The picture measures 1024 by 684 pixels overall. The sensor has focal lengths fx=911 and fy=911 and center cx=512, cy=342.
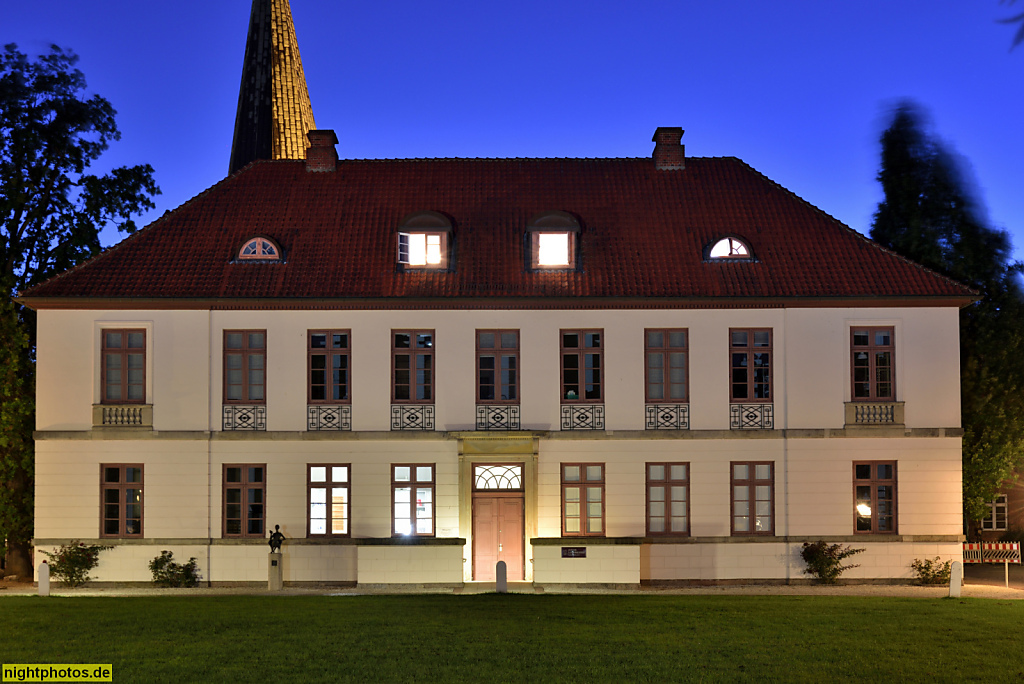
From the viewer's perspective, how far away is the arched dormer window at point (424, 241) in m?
23.6

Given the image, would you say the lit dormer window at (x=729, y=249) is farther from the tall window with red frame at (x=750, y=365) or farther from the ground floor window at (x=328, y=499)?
the ground floor window at (x=328, y=499)

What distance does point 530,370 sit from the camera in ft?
74.9

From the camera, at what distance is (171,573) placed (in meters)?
22.1

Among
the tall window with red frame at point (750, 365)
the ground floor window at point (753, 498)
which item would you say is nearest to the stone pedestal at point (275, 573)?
the ground floor window at point (753, 498)

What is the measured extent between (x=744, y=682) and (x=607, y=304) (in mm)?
11411

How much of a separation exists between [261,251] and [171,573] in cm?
829

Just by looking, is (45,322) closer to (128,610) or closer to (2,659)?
(128,610)

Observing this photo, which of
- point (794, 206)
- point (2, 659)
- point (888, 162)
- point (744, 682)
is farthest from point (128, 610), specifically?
point (888, 162)

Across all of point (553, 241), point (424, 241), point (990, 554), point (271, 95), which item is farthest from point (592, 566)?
point (271, 95)

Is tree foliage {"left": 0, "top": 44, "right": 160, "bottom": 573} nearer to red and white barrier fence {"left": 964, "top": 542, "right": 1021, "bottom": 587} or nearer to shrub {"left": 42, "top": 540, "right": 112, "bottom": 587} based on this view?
shrub {"left": 42, "top": 540, "right": 112, "bottom": 587}

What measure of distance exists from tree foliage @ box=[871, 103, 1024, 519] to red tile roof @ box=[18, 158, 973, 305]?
17.3 feet

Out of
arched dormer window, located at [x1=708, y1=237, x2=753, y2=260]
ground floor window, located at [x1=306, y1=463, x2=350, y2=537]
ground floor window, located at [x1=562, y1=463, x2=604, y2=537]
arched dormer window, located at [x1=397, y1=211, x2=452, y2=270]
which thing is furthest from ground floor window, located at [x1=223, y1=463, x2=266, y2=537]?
arched dormer window, located at [x1=708, y1=237, x2=753, y2=260]

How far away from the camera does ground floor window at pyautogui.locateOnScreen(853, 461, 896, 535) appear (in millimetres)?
22578

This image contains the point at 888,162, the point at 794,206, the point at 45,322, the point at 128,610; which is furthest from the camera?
the point at 888,162
